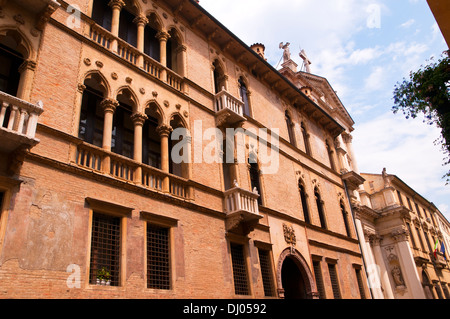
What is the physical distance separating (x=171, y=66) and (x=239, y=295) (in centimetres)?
821

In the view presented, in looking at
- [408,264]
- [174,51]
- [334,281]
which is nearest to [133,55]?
[174,51]

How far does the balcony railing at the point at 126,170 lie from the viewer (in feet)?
30.2

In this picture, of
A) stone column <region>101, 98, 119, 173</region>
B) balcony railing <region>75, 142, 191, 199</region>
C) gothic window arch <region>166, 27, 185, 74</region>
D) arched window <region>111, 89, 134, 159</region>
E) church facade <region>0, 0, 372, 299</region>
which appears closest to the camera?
church facade <region>0, 0, 372, 299</region>

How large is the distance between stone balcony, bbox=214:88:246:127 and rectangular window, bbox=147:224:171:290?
5175mm

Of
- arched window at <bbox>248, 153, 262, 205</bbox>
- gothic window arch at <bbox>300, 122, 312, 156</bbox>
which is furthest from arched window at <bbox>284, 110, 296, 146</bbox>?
arched window at <bbox>248, 153, 262, 205</bbox>

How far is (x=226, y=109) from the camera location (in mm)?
13836

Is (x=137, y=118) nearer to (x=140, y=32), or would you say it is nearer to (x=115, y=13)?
(x=140, y=32)

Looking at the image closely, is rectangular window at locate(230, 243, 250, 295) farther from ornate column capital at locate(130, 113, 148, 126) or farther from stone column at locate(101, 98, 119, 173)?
stone column at locate(101, 98, 119, 173)

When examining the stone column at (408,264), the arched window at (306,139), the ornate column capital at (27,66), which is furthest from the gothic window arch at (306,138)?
the ornate column capital at (27,66)

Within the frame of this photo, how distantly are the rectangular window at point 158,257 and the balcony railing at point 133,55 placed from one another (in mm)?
4941

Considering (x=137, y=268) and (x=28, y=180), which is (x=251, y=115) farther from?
(x=28, y=180)

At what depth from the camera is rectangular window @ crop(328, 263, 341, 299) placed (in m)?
17.2

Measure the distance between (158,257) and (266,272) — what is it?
5092 mm
